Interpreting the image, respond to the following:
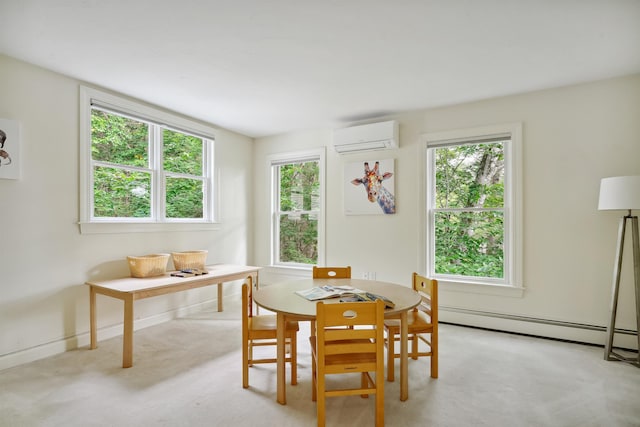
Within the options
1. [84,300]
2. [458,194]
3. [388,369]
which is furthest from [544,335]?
[84,300]

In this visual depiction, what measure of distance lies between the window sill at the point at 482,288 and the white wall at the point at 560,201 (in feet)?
0.05

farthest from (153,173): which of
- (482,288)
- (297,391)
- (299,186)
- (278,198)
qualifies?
(482,288)

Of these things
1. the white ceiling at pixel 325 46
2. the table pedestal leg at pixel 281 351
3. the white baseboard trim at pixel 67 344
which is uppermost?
the white ceiling at pixel 325 46

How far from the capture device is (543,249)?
339 cm

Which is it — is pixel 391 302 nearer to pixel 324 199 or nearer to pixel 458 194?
pixel 458 194

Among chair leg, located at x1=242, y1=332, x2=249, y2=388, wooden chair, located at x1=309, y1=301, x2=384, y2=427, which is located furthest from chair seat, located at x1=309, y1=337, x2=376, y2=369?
chair leg, located at x1=242, y1=332, x2=249, y2=388

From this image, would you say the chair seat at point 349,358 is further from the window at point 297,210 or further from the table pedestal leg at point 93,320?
the window at point 297,210

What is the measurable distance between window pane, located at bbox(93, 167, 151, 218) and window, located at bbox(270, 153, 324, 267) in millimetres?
1922

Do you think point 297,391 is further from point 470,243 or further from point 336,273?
point 470,243

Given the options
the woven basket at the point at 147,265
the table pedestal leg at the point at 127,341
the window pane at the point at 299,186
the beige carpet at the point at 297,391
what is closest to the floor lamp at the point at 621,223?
the beige carpet at the point at 297,391

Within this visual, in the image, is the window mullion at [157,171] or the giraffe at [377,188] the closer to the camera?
the window mullion at [157,171]

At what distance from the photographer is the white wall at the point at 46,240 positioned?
272cm

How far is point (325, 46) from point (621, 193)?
268cm

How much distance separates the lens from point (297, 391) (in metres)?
2.34
